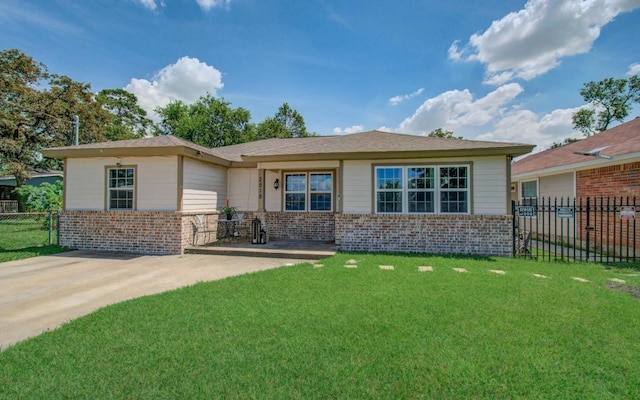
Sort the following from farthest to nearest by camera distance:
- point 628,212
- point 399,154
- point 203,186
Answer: point 203,186
point 399,154
point 628,212

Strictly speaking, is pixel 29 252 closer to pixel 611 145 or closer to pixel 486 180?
pixel 486 180

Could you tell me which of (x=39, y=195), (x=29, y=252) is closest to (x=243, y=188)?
(x=29, y=252)

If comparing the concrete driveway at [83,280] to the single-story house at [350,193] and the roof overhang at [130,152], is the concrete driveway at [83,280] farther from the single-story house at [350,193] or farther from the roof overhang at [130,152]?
the roof overhang at [130,152]

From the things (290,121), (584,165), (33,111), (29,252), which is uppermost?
(290,121)

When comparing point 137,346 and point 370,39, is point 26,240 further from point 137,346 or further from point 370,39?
point 370,39

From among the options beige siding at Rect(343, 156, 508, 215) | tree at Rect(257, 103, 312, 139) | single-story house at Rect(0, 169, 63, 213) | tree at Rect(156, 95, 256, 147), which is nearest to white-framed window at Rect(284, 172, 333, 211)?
beige siding at Rect(343, 156, 508, 215)

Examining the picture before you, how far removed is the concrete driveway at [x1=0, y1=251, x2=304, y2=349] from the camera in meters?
4.30

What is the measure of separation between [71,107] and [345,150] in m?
24.6

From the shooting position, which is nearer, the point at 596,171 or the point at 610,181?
the point at 610,181

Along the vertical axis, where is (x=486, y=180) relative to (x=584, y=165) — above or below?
below

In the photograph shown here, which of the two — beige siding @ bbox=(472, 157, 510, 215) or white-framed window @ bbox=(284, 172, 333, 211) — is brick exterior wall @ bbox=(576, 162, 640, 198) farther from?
white-framed window @ bbox=(284, 172, 333, 211)

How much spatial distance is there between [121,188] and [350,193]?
710 centimetres

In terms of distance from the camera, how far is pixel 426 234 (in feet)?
29.4

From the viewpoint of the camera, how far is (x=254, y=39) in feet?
39.6
